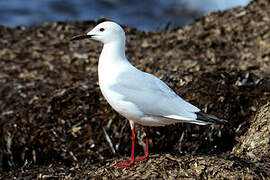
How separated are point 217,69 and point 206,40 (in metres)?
1.36

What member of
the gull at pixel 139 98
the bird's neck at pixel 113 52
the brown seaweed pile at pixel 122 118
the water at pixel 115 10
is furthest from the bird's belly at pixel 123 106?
the water at pixel 115 10

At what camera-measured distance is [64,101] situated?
5.69 m

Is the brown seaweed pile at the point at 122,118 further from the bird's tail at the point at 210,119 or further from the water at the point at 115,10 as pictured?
the water at the point at 115,10

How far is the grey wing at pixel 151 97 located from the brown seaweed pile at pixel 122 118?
44cm

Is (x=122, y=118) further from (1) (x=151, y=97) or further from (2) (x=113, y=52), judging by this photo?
(1) (x=151, y=97)

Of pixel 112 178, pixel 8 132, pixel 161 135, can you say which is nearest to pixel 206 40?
pixel 161 135

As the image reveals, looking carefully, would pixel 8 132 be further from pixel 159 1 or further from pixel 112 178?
pixel 159 1

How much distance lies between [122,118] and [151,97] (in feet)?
4.77

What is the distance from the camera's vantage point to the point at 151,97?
13.2 ft

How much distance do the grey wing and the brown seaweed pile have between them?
0.44m

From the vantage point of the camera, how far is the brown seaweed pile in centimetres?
423

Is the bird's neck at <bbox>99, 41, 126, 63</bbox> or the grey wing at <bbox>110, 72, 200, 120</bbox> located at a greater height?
the bird's neck at <bbox>99, 41, 126, 63</bbox>

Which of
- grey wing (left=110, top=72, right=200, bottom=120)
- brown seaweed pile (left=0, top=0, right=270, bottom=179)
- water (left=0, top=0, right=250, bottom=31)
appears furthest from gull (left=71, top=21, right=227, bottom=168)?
water (left=0, top=0, right=250, bottom=31)

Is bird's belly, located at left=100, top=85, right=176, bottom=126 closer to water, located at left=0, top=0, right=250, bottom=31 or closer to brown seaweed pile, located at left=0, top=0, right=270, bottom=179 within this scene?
brown seaweed pile, located at left=0, top=0, right=270, bottom=179
